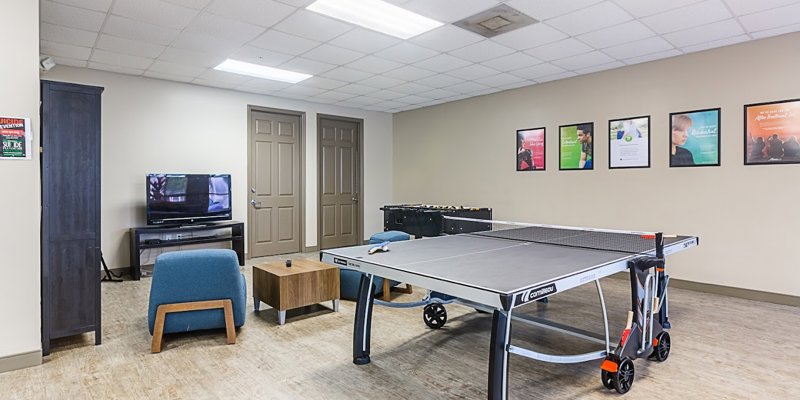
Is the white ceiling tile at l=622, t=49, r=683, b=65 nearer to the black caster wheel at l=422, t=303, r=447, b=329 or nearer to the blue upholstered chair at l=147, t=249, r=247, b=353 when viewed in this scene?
the black caster wheel at l=422, t=303, r=447, b=329

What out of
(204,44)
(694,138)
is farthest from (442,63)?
(694,138)

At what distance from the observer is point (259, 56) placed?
16.6 feet

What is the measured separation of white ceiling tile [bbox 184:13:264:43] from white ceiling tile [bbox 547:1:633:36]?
2863 mm

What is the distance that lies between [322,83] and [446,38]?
2495 mm

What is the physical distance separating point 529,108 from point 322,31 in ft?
11.8

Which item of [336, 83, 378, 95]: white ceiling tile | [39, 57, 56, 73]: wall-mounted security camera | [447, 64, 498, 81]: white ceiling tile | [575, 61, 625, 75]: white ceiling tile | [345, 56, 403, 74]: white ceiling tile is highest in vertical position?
[336, 83, 378, 95]: white ceiling tile

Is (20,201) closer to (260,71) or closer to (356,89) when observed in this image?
(260,71)

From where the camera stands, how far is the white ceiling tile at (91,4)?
3557 millimetres

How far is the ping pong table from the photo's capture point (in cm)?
202

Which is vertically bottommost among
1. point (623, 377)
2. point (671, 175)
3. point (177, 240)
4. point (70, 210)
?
point (623, 377)

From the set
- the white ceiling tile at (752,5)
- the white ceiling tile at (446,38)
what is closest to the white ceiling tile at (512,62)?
the white ceiling tile at (446,38)

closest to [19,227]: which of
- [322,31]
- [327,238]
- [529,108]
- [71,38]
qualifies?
[71,38]

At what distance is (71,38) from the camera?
4402 millimetres

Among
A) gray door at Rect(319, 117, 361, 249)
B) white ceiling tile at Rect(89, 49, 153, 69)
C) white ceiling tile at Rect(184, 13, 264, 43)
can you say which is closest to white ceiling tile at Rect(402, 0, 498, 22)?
white ceiling tile at Rect(184, 13, 264, 43)
